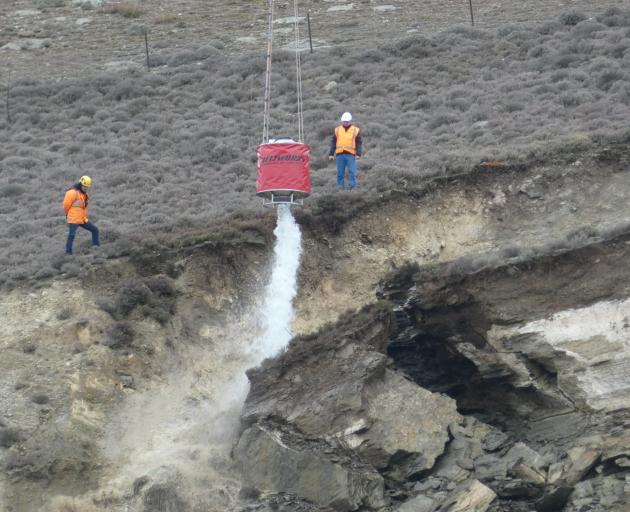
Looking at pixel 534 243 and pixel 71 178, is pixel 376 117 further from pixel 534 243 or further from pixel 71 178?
pixel 534 243

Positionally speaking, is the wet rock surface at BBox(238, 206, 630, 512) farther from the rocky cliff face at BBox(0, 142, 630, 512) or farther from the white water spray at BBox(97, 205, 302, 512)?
the white water spray at BBox(97, 205, 302, 512)

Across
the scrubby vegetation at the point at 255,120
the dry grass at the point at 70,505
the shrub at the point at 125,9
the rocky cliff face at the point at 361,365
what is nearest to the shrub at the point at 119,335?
the rocky cliff face at the point at 361,365

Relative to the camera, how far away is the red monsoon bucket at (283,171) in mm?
22781

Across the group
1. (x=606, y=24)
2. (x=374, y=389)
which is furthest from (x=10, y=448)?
(x=606, y=24)

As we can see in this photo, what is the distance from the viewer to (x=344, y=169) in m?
25.3

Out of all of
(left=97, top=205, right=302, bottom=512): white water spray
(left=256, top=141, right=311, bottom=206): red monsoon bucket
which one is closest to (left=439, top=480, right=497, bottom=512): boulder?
(left=97, top=205, right=302, bottom=512): white water spray

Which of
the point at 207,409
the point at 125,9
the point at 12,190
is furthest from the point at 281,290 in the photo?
the point at 125,9

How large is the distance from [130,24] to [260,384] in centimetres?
2709

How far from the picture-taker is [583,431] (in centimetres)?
1983

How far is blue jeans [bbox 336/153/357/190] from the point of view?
A: 82.2 feet

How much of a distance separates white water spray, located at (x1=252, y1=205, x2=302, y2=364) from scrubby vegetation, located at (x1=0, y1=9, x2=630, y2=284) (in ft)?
3.83

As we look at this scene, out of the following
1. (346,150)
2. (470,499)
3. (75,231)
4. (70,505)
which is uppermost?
(346,150)

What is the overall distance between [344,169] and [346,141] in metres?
0.56

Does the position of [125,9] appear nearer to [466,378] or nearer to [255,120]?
[255,120]
